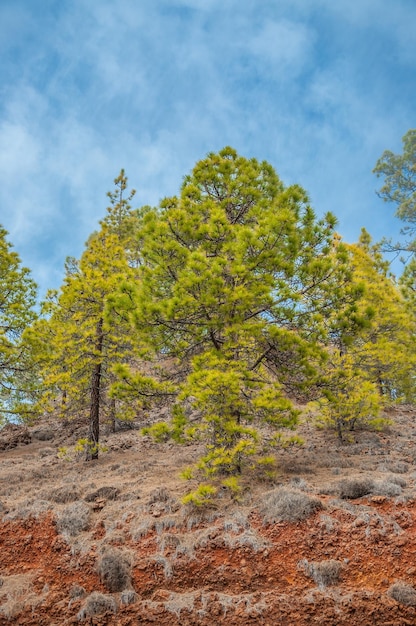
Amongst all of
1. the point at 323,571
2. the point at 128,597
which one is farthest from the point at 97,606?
the point at 323,571

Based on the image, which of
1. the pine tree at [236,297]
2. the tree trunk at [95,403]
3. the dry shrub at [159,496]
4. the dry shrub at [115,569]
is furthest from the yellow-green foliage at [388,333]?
the dry shrub at [115,569]

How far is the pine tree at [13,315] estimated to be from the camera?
12516 millimetres

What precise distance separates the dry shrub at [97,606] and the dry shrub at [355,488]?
4318 millimetres

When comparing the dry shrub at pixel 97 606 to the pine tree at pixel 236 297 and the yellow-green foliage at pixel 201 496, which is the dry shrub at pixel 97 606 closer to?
the yellow-green foliage at pixel 201 496

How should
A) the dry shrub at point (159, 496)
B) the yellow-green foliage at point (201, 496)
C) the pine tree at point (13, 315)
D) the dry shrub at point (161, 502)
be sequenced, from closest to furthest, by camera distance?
1. the yellow-green foliage at point (201, 496)
2. the dry shrub at point (161, 502)
3. the dry shrub at point (159, 496)
4. the pine tree at point (13, 315)

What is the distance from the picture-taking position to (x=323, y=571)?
5570 millimetres

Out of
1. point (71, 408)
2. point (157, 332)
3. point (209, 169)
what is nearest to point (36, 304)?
point (71, 408)

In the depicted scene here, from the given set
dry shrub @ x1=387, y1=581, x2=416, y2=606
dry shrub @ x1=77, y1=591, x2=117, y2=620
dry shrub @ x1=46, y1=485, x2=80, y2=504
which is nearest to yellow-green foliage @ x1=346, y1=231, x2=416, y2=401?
dry shrub @ x1=387, y1=581, x2=416, y2=606

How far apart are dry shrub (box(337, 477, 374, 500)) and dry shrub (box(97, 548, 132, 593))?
4011 mm

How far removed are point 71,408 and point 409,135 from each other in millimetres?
26393

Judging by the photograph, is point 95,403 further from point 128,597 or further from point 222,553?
point 222,553

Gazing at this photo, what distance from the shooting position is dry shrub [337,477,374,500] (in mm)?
7223

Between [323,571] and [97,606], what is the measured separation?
3.32 metres

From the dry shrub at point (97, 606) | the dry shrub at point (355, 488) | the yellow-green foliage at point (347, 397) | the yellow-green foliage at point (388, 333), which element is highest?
the yellow-green foliage at point (388, 333)
